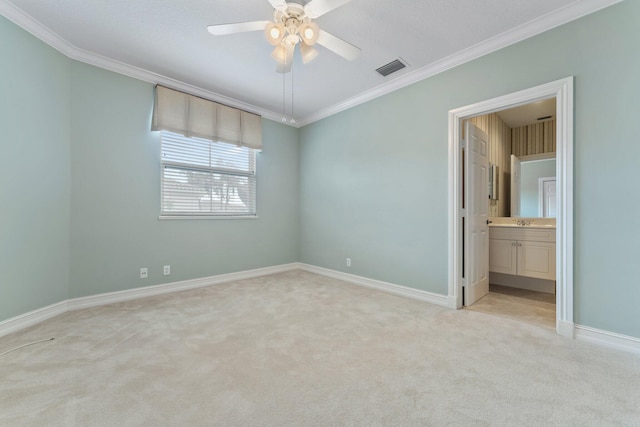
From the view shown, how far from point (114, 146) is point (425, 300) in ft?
13.2

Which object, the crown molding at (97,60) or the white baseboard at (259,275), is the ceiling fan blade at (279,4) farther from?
the white baseboard at (259,275)

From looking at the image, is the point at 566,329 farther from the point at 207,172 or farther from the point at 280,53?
the point at 207,172

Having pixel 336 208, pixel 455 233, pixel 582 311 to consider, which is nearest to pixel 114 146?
pixel 336 208

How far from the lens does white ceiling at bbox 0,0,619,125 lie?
2.12 meters

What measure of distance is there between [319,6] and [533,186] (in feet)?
12.7

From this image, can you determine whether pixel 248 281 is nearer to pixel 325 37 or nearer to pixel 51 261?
pixel 51 261

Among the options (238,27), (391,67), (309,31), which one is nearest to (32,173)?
(238,27)

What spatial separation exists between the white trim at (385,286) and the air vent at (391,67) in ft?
8.63

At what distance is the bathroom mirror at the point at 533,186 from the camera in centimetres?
367

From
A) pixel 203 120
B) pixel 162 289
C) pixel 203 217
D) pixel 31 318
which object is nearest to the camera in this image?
pixel 31 318

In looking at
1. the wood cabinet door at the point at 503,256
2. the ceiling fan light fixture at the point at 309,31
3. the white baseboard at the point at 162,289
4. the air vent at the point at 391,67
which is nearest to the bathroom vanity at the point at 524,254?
the wood cabinet door at the point at 503,256

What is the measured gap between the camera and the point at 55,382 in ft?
5.12

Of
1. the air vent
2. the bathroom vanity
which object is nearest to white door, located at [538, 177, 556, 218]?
the bathroom vanity

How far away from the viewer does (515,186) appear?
4027mm
